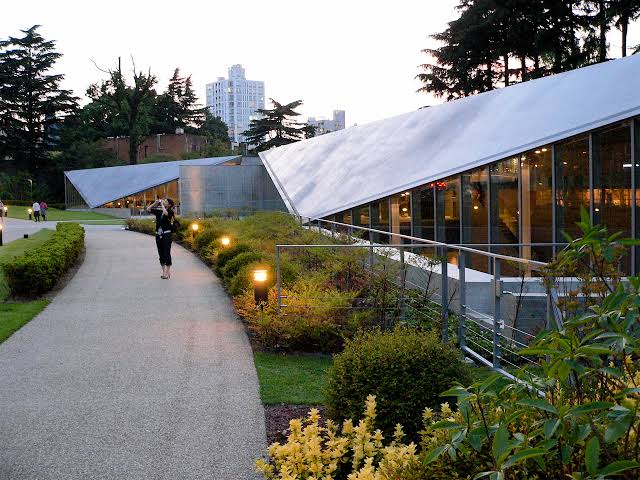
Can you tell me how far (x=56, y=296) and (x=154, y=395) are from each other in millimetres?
6379

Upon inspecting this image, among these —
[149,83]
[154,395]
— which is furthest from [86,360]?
[149,83]

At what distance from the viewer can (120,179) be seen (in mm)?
47250

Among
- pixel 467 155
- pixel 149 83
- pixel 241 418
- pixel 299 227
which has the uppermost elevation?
pixel 149 83

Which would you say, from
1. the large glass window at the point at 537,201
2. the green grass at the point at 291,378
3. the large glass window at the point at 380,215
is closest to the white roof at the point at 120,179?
the large glass window at the point at 380,215

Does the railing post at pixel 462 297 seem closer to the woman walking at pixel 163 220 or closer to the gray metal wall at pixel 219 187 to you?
the woman walking at pixel 163 220

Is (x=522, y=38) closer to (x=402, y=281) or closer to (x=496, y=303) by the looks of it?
(x=402, y=281)

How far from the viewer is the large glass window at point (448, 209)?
1340cm

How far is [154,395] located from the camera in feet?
19.2

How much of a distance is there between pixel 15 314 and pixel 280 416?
593 centimetres

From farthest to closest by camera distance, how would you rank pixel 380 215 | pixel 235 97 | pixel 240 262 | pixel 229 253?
pixel 235 97
pixel 380 215
pixel 229 253
pixel 240 262

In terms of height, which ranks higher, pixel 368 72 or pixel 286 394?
pixel 368 72

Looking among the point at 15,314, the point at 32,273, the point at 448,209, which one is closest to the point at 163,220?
the point at 32,273

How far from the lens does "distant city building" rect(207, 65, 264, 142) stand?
608ft

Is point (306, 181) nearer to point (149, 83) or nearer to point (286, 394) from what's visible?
point (286, 394)
